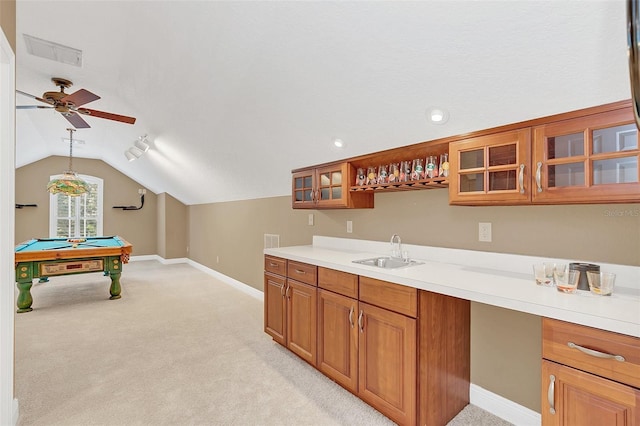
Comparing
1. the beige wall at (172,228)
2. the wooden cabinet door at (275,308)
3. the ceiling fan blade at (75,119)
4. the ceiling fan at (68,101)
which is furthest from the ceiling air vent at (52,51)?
the beige wall at (172,228)

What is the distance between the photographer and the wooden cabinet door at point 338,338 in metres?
2.08

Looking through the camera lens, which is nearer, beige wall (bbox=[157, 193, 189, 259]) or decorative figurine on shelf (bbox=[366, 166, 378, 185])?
decorative figurine on shelf (bbox=[366, 166, 378, 185])

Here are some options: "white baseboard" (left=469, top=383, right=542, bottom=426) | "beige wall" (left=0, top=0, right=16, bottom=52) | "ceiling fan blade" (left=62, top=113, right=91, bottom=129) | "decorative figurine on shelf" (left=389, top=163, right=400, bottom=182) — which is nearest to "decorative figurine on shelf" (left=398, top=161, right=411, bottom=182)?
"decorative figurine on shelf" (left=389, top=163, right=400, bottom=182)

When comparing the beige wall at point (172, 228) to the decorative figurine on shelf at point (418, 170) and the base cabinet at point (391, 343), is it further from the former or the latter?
the decorative figurine on shelf at point (418, 170)

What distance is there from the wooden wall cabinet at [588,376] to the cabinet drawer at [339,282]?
108 cm

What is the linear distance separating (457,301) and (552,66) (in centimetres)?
140

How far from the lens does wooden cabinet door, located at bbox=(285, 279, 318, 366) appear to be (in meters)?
2.43

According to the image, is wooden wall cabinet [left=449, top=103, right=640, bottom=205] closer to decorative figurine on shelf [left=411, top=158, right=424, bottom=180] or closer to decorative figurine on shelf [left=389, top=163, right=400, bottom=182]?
decorative figurine on shelf [left=411, top=158, right=424, bottom=180]

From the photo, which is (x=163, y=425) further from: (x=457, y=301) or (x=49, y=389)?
(x=457, y=301)

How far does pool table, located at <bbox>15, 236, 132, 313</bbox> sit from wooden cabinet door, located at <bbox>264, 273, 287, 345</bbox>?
9.00 ft

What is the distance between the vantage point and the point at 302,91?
7.47 feet

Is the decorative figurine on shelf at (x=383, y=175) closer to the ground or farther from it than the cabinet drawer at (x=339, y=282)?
farther from it

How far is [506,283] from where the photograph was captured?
1621mm

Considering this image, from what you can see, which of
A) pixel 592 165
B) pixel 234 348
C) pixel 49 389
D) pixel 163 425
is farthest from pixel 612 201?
pixel 49 389
